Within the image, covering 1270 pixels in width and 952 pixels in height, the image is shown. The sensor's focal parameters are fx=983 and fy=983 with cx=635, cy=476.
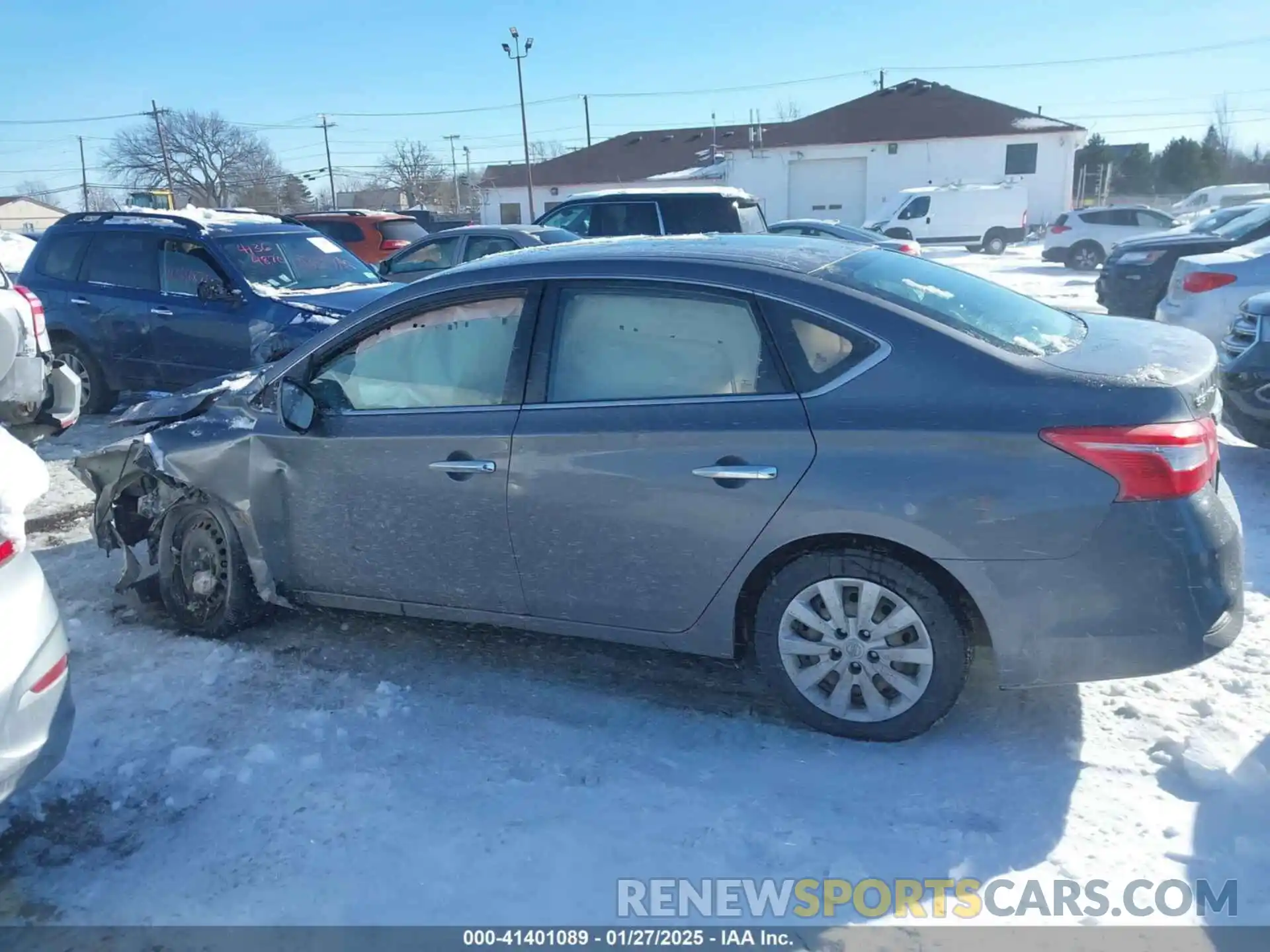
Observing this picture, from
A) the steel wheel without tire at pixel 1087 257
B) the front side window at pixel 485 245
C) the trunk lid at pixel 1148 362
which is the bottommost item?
the steel wheel without tire at pixel 1087 257

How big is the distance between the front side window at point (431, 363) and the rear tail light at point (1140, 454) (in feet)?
6.40

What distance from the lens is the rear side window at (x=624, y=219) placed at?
43.8ft

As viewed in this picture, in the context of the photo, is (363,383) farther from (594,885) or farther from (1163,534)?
(1163,534)

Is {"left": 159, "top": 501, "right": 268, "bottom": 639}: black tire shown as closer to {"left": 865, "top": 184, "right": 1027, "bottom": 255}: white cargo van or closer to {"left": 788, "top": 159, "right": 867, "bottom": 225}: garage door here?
{"left": 865, "top": 184, "right": 1027, "bottom": 255}: white cargo van

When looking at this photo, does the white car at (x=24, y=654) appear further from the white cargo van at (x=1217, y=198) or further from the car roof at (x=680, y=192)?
the white cargo van at (x=1217, y=198)

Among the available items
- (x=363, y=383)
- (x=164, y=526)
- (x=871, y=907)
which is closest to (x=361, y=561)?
(x=363, y=383)

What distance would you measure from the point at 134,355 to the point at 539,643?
6.40 metres

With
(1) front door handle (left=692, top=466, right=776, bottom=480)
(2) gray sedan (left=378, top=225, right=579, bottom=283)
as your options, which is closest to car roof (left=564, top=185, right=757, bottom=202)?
(2) gray sedan (left=378, top=225, right=579, bottom=283)

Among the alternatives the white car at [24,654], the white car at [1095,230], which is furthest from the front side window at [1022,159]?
the white car at [24,654]

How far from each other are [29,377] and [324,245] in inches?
128

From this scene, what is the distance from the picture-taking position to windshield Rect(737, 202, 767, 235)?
42.1ft

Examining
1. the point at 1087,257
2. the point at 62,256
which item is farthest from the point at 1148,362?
the point at 1087,257

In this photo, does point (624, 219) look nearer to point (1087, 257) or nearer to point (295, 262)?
point (295, 262)

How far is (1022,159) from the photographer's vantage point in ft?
136
